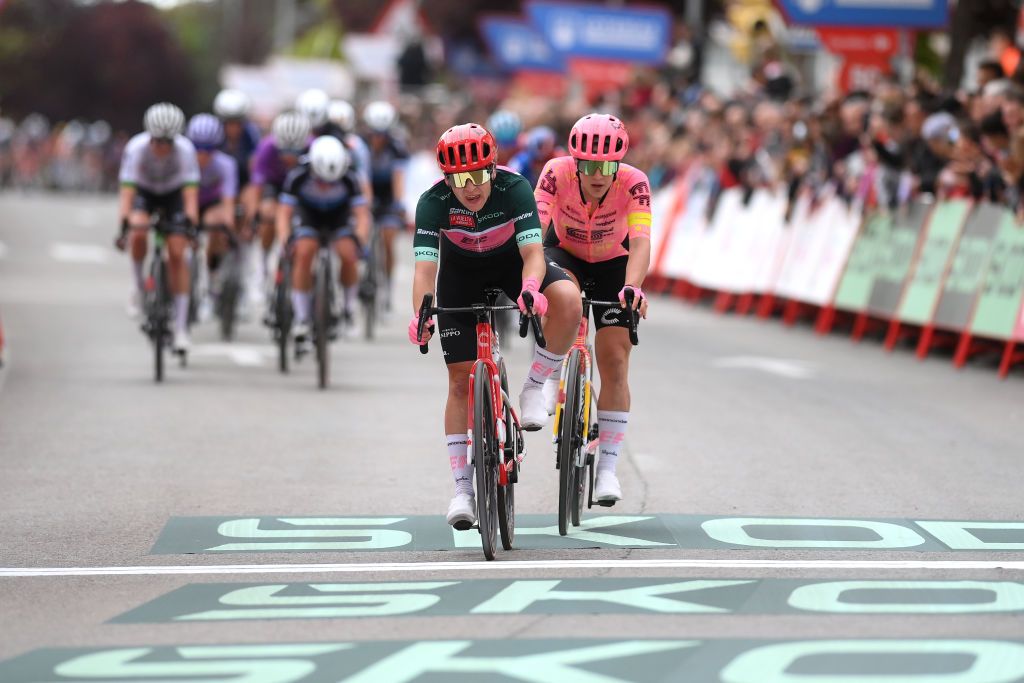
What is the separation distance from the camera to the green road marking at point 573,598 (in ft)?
24.2

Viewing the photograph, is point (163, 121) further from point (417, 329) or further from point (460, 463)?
point (417, 329)

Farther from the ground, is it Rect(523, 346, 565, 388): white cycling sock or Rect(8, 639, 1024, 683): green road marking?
Rect(523, 346, 565, 388): white cycling sock

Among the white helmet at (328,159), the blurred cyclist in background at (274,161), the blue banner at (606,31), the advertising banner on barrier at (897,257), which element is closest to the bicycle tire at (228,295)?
the blurred cyclist in background at (274,161)

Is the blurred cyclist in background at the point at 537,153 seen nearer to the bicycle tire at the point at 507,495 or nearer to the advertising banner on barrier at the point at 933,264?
the advertising banner on barrier at the point at 933,264

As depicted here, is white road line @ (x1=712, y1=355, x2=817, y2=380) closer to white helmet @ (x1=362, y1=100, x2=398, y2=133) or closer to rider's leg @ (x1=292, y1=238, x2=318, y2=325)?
rider's leg @ (x1=292, y1=238, x2=318, y2=325)

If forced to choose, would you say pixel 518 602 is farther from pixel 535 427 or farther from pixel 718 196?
pixel 718 196

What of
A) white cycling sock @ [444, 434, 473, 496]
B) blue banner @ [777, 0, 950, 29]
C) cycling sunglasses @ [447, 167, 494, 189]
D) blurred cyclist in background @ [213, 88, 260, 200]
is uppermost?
blue banner @ [777, 0, 950, 29]

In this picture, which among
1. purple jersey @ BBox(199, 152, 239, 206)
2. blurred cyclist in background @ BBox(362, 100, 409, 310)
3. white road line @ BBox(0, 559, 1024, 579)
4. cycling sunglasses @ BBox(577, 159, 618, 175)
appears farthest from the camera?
blurred cyclist in background @ BBox(362, 100, 409, 310)

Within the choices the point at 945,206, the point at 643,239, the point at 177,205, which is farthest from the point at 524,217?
the point at 945,206

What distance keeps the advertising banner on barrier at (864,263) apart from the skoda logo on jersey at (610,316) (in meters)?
10.6

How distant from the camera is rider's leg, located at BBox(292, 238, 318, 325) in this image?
614 inches

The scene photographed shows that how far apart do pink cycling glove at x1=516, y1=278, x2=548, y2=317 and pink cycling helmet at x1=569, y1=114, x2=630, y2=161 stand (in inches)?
34.8

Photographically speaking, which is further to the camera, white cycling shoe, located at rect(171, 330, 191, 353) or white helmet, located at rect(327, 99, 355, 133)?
white helmet, located at rect(327, 99, 355, 133)

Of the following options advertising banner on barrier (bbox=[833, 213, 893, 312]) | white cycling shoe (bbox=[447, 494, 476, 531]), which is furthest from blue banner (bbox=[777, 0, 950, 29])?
white cycling shoe (bbox=[447, 494, 476, 531])
